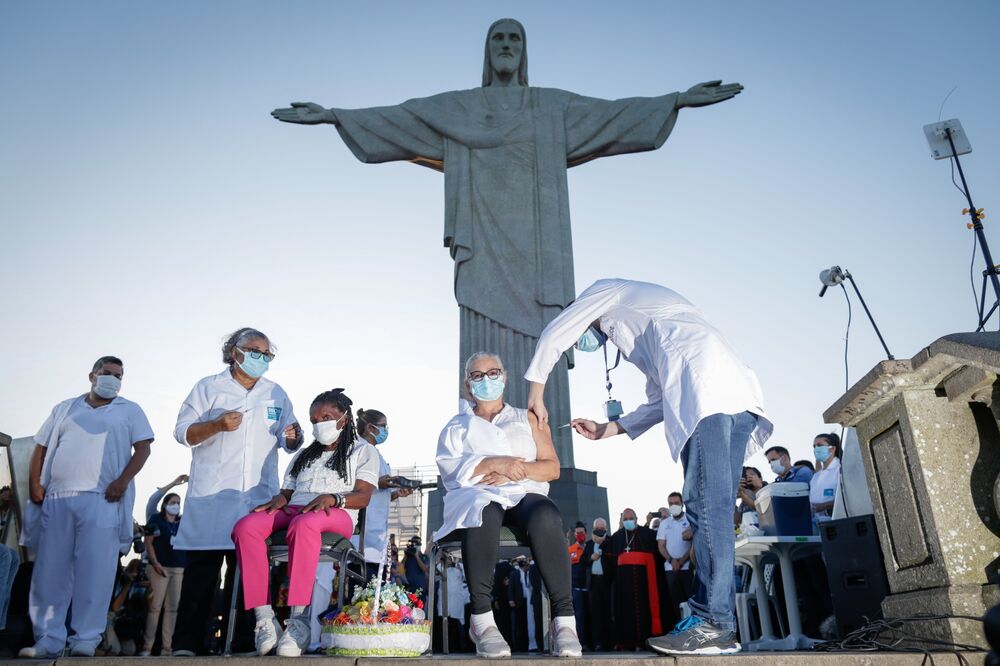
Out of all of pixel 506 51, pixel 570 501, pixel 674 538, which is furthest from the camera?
pixel 506 51

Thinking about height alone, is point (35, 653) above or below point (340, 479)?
below

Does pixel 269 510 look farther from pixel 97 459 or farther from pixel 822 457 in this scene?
pixel 822 457

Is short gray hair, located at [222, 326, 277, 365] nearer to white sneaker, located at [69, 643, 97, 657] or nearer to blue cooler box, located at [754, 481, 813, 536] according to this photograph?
white sneaker, located at [69, 643, 97, 657]

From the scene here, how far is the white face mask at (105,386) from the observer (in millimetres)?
4359

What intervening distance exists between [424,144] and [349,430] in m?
5.84

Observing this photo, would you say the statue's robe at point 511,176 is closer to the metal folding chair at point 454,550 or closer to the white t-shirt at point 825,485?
the white t-shirt at point 825,485

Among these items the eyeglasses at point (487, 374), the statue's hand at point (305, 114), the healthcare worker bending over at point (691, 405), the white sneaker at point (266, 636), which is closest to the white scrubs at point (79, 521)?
the white sneaker at point (266, 636)

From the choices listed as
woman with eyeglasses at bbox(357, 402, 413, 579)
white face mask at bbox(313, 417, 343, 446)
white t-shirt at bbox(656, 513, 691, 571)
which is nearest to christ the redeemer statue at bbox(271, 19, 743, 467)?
white t-shirt at bbox(656, 513, 691, 571)

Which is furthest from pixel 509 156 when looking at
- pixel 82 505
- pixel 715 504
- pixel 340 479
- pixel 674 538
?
pixel 715 504

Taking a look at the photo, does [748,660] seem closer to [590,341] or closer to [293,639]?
[590,341]

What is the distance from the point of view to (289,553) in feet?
11.3

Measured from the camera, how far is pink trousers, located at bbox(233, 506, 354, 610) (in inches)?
130

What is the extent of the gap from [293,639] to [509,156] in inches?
274

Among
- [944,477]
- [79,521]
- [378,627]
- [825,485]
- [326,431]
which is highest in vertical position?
[326,431]
